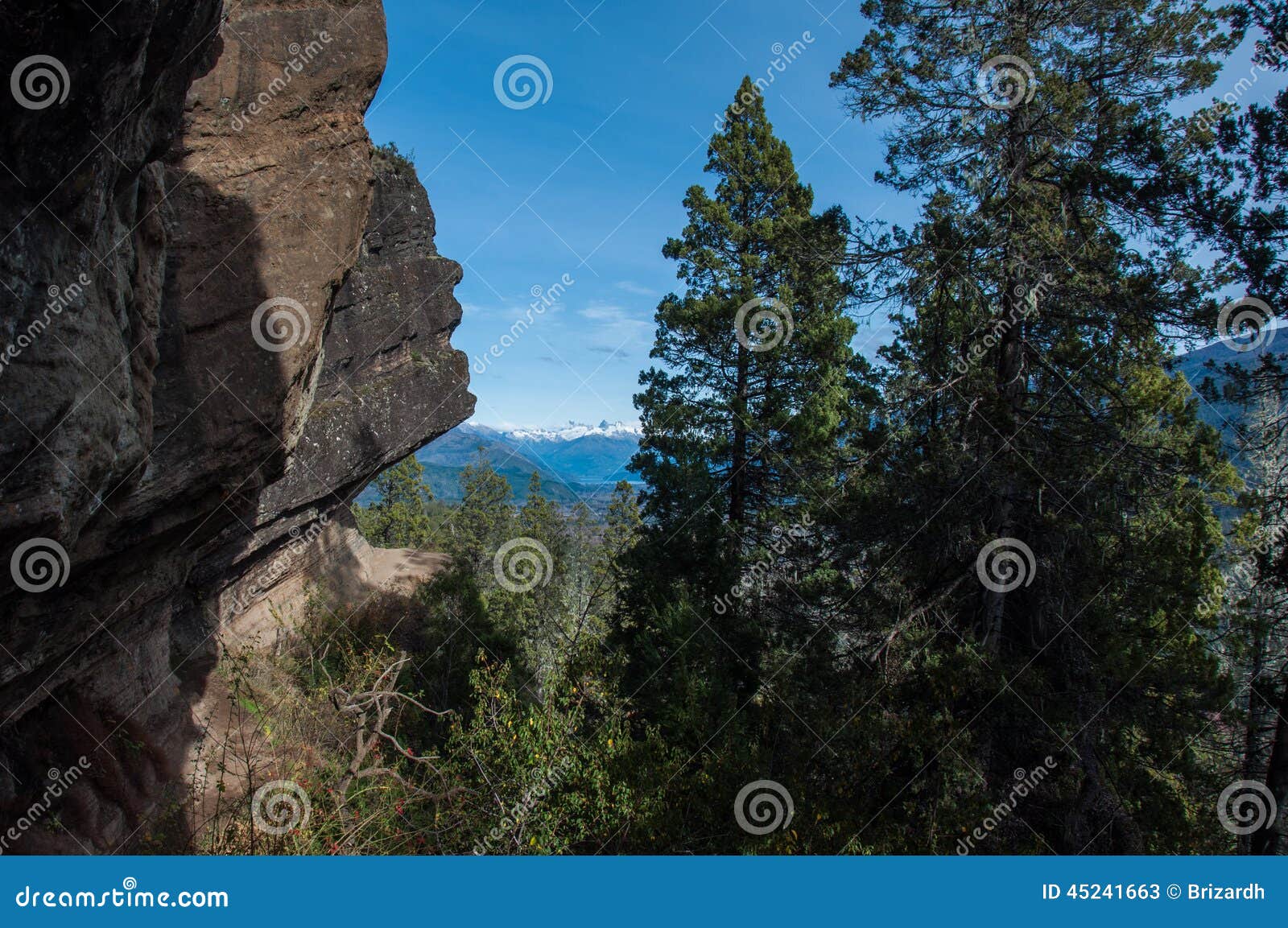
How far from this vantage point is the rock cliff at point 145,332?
4031 mm

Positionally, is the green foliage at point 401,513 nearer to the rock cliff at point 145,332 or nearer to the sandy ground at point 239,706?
the sandy ground at point 239,706

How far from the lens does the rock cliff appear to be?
4.03m

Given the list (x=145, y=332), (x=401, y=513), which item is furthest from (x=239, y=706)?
(x=401, y=513)

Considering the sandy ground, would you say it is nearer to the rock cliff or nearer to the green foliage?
the rock cliff

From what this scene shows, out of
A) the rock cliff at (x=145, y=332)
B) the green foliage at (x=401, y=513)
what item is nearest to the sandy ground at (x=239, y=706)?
the rock cliff at (x=145, y=332)

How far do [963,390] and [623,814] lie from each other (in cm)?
751

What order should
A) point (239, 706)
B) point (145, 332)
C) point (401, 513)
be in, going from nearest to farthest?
1. point (145, 332)
2. point (239, 706)
3. point (401, 513)

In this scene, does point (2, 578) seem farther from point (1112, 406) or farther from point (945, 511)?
Result: point (1112, 406)

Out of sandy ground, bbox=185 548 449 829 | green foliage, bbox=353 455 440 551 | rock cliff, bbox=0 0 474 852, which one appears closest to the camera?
rock cliff, bbox=0 0 474 852

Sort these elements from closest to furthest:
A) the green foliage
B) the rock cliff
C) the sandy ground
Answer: the rock cliff → the sandy ground → the green foliage

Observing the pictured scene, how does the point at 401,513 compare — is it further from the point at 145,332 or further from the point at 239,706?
the point at 145,332

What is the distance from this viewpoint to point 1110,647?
9.20 metres

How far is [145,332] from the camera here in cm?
571

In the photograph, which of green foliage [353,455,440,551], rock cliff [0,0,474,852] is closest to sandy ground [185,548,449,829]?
rock cliff [0,0,474,852]
